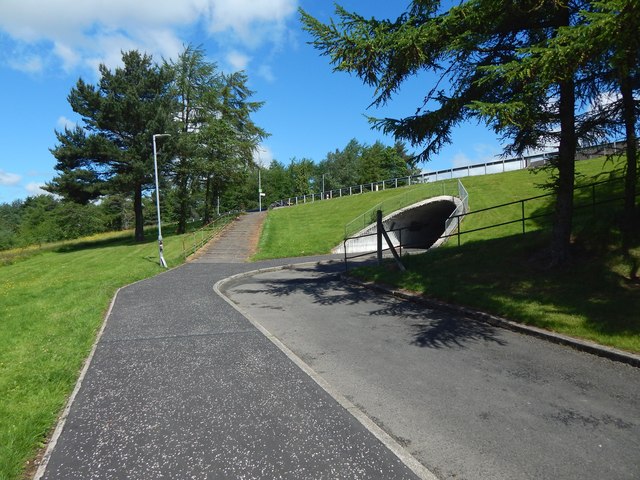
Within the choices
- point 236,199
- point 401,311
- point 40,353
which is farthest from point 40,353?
point 236,199

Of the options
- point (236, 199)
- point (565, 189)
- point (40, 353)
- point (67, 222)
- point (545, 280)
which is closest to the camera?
point (40, 353)

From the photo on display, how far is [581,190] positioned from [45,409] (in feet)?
63.5

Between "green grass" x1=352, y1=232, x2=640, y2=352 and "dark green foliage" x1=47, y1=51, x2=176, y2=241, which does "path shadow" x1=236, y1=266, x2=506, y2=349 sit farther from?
"dark green foliage" x1=47, y1=51, x2=176, y2=241

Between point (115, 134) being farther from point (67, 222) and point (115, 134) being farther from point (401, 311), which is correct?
point (67, 222)

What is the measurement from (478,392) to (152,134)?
3036 centimetres

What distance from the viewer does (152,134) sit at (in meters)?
30.3

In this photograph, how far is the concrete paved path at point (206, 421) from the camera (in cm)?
354

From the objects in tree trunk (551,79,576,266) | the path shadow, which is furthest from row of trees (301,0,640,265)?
the path shadow

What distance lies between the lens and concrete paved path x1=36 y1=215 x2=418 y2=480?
3537 mm

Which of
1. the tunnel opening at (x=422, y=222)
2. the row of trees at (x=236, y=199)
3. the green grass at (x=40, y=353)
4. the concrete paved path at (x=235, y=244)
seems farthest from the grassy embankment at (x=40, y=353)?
the row of trees at (x=236, y=199)

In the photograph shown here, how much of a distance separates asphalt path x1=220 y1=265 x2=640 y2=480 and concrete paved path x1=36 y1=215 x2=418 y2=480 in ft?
1.63

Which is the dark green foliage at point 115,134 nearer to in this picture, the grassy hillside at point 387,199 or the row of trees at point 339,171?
the grassy hillside at point 387,199

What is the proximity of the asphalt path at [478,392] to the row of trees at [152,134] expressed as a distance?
26.2 m

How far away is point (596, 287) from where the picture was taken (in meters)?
8.25
